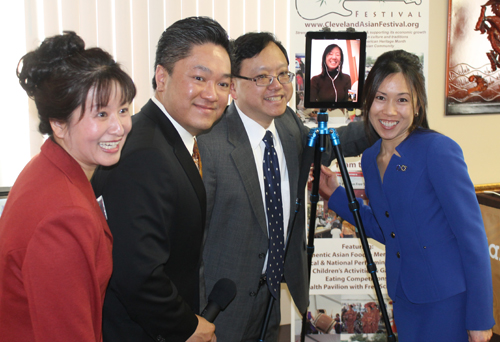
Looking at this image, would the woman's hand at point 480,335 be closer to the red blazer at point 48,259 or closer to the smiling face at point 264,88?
the smiling face at point 264,88

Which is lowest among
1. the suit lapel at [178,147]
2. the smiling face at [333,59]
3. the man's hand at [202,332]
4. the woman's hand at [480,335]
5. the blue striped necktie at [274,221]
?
the woman's hand at [480,335]

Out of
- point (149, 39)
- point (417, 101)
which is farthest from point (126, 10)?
point (417, 101)

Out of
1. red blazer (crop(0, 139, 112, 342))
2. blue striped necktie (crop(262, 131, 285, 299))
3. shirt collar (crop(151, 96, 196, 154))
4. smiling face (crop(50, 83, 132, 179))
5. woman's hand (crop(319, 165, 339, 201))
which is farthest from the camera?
woman's hand (crop(319, 165, 339, 201))

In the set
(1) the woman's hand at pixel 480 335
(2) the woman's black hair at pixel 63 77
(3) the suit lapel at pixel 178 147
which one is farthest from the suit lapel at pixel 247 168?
(1) the woman's hand at pixel 480 335

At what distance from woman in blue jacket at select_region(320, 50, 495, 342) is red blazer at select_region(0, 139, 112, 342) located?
1158 mm

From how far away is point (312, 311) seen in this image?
2879 mm

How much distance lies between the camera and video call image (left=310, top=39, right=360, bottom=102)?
1769 mm

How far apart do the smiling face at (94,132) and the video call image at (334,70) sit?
982 mm

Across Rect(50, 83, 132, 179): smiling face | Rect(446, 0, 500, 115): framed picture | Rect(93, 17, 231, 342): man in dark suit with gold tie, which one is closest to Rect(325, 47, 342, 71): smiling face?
Rect(93, 17, 231, 342): man in dark suit with gold tie

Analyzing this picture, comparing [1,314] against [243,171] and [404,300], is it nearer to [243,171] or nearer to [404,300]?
[243,171]

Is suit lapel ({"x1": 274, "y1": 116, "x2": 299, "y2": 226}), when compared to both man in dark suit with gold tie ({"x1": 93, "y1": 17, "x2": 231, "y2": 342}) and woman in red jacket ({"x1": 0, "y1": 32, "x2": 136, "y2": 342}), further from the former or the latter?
woman in red jacket ({"x1": 0, "y1": 32, "x2": 136, "y2": 342})

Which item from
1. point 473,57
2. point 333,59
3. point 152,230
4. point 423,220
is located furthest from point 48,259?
point 473,57

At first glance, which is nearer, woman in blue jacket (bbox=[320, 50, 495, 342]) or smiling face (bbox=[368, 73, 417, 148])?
woman in blue jacket (bbox=[320, 50, 495, 342])

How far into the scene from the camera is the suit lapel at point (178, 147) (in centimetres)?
129
